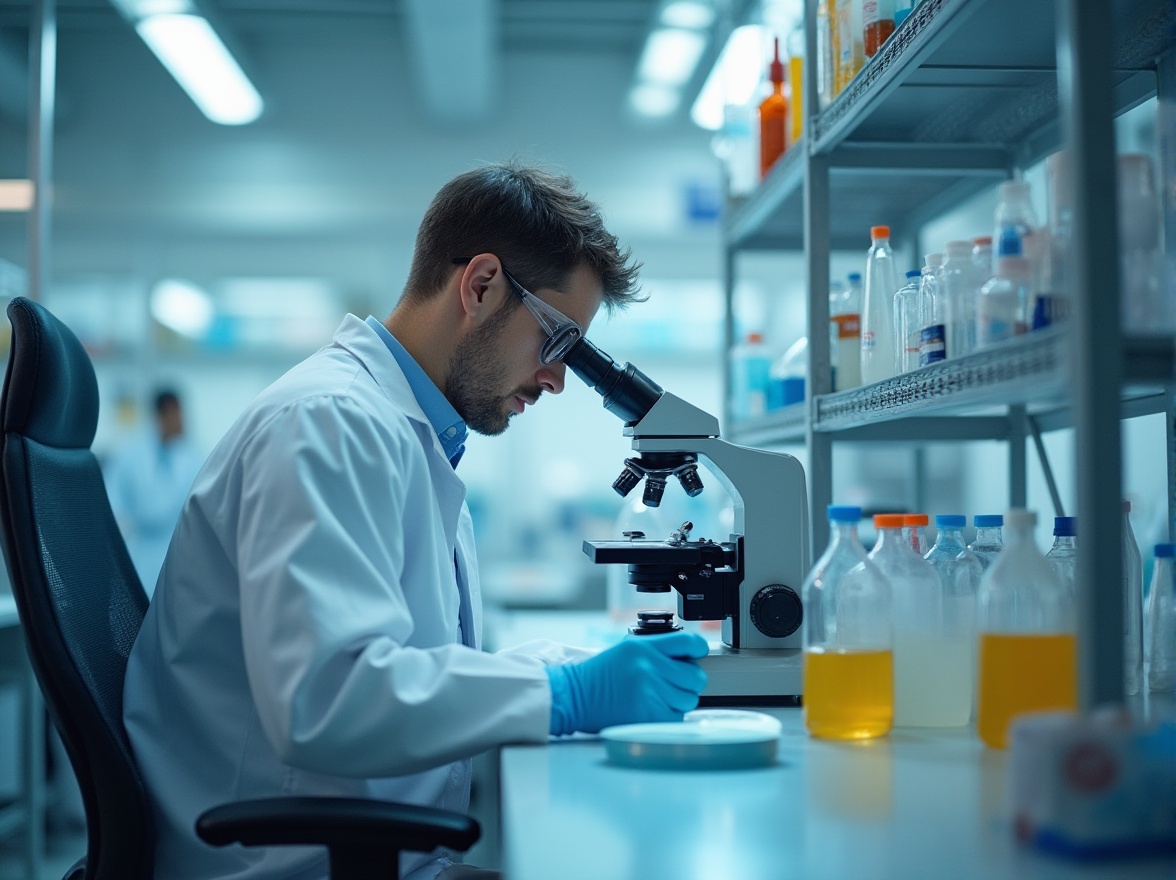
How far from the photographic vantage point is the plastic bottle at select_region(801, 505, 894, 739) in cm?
115

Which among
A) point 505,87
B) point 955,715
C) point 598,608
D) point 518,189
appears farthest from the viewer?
point 505,87

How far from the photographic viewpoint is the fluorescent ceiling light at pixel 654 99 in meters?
4.55

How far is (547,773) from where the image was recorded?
3.25 ft

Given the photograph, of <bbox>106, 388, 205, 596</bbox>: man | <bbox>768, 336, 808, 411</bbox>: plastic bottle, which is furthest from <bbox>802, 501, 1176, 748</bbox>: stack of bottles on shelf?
<bbox>106, 388, 205, 596</bbox>: man

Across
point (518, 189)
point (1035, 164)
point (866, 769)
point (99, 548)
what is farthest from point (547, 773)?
point (1035, 164)

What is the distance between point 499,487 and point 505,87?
6.30 feet

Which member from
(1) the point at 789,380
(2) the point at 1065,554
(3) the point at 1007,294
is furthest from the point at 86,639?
(1) the point at 789,380

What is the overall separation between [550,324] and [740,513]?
384mm

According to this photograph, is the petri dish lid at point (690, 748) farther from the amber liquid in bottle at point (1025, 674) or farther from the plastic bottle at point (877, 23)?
the plastic bottle at point (877, 23)

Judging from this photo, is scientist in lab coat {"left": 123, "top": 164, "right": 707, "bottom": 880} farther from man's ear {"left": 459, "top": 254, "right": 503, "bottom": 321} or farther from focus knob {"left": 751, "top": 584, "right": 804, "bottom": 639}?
focus knob {"left": 751, "top": 584, "right": 804, "bottom": 639}

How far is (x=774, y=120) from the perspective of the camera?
2283 millimetres

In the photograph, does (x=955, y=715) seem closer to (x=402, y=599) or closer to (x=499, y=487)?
(x=402, y=599)

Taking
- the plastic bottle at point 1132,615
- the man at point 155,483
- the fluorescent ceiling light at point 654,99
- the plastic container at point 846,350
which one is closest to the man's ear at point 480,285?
the plastic container at point 846,350

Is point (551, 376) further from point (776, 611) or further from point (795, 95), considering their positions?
point (795, 95)
